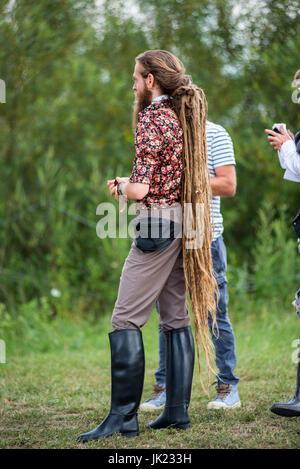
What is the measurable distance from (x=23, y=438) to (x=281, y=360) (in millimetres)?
2329

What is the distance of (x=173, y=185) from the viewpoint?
284 centimetres

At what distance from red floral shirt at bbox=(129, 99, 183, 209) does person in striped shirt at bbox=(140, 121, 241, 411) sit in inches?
23.7

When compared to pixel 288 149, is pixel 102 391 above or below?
below

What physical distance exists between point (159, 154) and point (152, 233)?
36 cm

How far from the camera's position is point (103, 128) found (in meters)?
10.0

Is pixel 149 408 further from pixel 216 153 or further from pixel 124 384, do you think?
pixel 216 153

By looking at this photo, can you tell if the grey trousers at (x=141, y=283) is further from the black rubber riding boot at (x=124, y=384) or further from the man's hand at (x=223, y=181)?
the man's hand at (x=223, y=181)

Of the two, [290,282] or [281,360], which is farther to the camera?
[290,282]

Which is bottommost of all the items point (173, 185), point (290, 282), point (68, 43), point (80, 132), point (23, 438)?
point (23, 438)

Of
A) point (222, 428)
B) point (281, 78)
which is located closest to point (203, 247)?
point (222, 428)

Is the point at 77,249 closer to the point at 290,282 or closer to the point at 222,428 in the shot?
the point at 290,282

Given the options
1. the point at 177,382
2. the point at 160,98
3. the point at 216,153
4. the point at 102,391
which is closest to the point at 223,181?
the point at 216,153

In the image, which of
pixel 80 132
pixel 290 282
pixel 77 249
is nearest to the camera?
pixel 290 282
